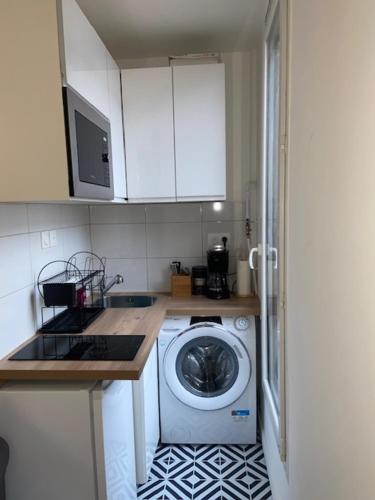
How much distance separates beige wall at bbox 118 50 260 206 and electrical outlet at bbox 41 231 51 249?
49.8 inches

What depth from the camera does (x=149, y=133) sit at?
7.39 ft

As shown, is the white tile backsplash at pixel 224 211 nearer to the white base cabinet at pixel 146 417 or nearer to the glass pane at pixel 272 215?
the glass pane at pixel 272 215

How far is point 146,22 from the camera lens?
6.49 ft

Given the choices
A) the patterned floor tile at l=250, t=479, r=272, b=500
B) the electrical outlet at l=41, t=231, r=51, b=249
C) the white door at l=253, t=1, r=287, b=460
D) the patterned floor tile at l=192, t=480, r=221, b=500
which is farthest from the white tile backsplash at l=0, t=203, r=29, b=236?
the patterned floor tile at l=250, t=479, r=272, b=500

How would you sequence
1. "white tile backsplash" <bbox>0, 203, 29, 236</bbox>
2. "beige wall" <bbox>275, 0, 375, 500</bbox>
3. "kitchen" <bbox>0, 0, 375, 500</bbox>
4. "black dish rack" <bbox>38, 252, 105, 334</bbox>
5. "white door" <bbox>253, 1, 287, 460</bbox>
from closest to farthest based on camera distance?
"beige wall" <bbox>275, 0, 375, 500</bbox> → "kitchen" <bbox>0, 0, 375, 500</bbox> → "white door" <bbox>253, 1, 287, 460</bbox> → "white tile backsplash" <bbox>0, 203, 29, 236</bbox> → "black dish rack" <bbox>38, 252, 105, 334</bbox>

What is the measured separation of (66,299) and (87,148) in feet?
2.39

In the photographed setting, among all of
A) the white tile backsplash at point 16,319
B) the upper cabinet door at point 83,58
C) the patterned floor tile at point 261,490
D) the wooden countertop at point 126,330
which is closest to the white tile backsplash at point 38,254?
the white tile backsplash at point 16,319

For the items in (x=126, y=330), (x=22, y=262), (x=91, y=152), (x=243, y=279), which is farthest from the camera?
(x=243, y=279)

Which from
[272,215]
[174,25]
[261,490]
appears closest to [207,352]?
[261,490]

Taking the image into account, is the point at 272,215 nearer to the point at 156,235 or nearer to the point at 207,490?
the point at 156,235

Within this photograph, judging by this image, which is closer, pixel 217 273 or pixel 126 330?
pixel 126 330

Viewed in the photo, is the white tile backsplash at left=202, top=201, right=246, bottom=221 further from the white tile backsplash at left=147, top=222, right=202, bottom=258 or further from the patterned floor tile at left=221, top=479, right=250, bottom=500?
the patterned floor tile at left=221, top=479, right=250, bottom=500

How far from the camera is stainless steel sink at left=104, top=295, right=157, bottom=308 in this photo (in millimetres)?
2588

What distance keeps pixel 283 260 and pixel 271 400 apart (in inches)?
35.1
